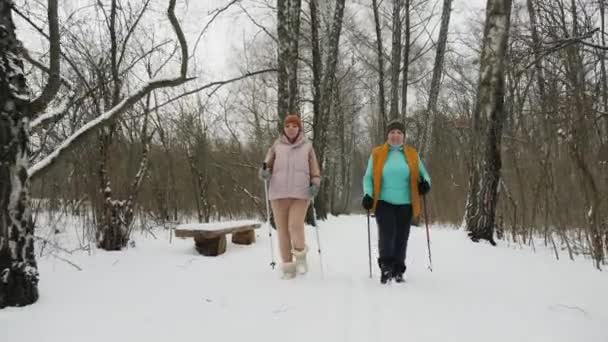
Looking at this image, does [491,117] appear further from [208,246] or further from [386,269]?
[208,246]

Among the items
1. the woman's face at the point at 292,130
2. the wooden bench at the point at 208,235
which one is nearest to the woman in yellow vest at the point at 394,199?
the woman's face at the point at 292,130

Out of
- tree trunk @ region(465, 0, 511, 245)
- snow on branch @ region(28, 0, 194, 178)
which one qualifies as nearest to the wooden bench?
snow on branch @ region(28, 0, 194, 178)

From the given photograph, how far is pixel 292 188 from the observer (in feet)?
13.9

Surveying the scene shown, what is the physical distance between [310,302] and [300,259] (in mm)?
1027

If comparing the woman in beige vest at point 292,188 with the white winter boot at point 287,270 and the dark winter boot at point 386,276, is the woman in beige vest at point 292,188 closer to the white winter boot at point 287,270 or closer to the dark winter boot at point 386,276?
the white winter boot at point 287,270

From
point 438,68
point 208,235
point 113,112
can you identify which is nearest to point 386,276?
point 208,235

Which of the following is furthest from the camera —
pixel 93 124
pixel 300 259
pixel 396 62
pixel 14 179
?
pixel 396 62

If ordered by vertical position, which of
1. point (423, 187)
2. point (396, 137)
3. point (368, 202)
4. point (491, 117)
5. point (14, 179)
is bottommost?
point (368, 202)

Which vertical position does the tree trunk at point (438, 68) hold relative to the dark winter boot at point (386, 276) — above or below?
above

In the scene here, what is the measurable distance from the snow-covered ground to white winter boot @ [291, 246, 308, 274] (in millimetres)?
105

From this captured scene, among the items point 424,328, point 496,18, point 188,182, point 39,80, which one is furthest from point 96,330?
point 188,182

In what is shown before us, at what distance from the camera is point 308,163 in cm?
437

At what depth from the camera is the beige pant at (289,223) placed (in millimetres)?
4258

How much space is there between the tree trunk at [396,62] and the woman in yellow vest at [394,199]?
9.83 meters
